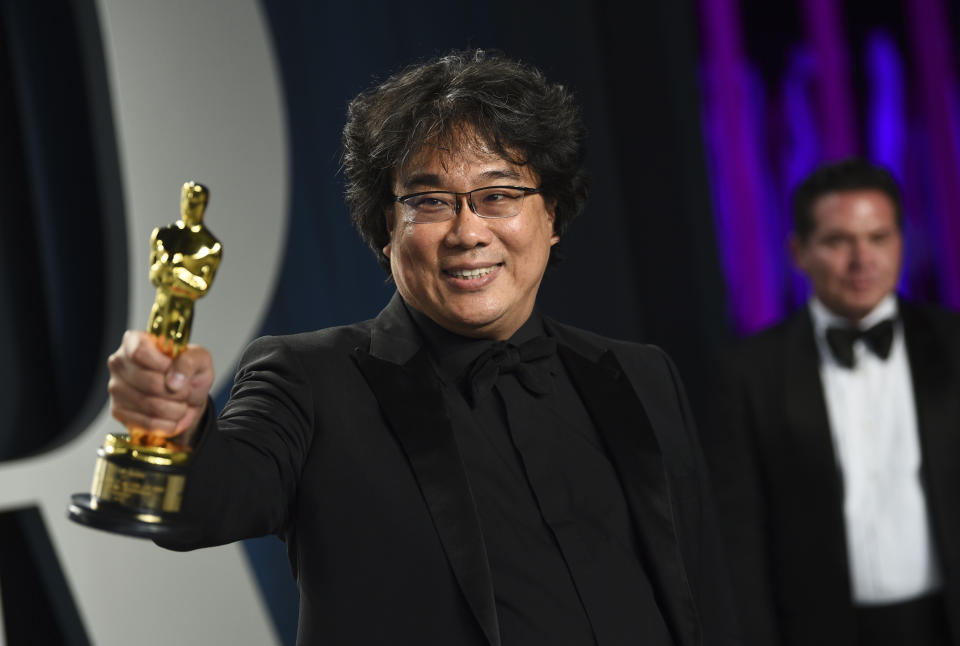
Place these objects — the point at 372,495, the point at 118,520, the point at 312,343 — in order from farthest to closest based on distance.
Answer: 1. the point at 312,343
2. the point at 372,495
3. the point at 118,520

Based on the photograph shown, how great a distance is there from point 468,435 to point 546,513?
0.14 m

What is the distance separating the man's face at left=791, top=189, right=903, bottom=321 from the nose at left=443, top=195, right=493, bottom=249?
64.3 inches

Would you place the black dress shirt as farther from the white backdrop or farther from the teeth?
the white backdrop

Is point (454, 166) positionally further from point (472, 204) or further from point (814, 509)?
point (814, 509)

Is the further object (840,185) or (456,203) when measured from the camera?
(840,185)

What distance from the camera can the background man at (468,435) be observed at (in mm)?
1377

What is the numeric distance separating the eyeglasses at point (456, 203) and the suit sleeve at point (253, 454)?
260mm

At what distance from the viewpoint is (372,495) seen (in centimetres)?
140

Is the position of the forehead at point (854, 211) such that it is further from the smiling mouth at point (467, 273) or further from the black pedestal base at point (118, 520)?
the black pedestal base at point (118, 520)

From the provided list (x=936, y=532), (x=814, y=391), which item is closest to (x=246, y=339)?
(x=814, y=391)

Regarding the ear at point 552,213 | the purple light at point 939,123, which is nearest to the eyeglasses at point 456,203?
the ear at point 552,213

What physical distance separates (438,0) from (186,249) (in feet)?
7.61

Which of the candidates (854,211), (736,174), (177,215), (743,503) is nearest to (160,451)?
(177,215)

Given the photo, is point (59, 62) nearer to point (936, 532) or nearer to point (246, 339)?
point (246, 339)
